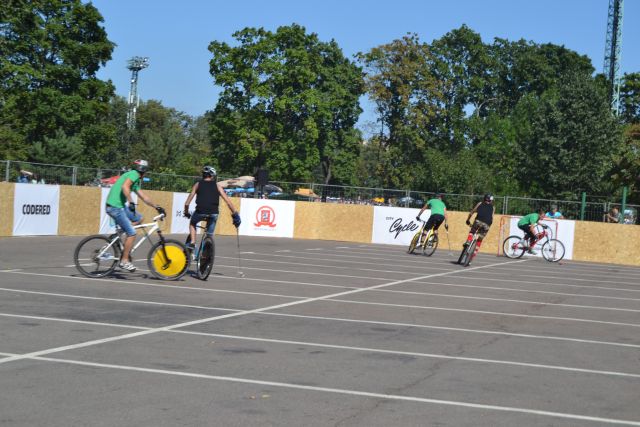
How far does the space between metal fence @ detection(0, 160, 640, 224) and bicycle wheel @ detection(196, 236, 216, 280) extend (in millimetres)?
12979

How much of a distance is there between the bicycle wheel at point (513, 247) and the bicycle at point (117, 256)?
16286mm

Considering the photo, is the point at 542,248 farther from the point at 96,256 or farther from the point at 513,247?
the point at 96,256

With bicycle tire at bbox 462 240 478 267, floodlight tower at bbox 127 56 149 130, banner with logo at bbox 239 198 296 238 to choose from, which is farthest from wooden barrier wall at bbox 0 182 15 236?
floodlight tower at bbox 127 56 149 130

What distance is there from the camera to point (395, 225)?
33.1 meters

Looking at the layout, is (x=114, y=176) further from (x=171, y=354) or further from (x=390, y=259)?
(x=171, y=354)

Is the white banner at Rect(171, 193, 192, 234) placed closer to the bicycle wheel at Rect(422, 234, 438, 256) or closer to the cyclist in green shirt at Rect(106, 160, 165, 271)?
the bicycle wheel at Rect(422, 234, 438, 256)

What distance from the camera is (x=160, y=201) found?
30.3 metres

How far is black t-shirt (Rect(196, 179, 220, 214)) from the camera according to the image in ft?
47.3

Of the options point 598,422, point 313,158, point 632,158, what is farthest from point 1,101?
point 598,422

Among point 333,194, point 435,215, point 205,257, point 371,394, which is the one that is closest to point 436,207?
point 435,215

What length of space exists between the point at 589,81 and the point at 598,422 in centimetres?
5513

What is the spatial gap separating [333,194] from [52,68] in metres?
24.4

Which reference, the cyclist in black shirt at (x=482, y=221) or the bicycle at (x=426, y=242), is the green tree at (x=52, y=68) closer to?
the bicycle at (x=426, y=242)

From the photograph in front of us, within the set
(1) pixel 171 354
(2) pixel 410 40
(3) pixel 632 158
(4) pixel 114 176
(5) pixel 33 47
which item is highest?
(2) pixel 410 40
